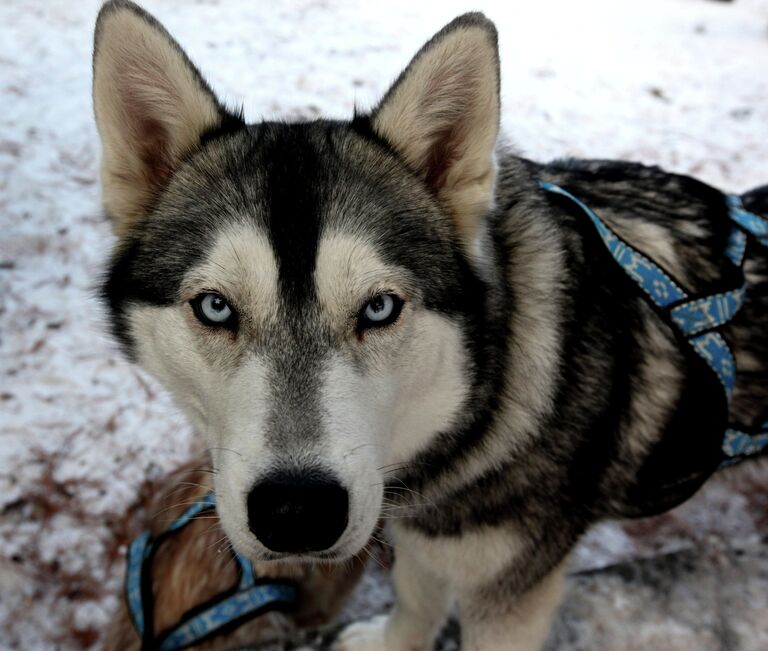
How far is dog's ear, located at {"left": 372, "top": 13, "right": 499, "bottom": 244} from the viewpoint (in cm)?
154

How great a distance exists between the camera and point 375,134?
1.74 m

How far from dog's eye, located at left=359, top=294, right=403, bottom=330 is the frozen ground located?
0.90 meters

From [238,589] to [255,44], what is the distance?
204 inches

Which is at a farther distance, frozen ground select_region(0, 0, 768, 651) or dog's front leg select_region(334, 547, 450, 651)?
frozen ground select_region(0, 0, 768, 651)

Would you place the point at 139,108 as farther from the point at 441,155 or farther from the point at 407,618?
the point at 407,618

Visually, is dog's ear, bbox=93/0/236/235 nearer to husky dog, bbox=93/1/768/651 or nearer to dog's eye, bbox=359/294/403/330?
husky dog, bbox=93/1/768/651

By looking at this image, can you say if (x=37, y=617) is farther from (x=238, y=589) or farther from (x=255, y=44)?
(x=255, y=44)

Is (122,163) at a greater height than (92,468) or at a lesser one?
greater

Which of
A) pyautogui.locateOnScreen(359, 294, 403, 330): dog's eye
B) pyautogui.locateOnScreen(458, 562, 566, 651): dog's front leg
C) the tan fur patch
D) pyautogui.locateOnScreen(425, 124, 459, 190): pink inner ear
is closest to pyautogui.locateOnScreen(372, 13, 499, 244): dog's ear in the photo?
pyautogui.locateOnScreen(425, 124, 459, 190): pink inner ear

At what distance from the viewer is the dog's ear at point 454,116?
5.04 feet

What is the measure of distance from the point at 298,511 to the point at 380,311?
0.51 meters

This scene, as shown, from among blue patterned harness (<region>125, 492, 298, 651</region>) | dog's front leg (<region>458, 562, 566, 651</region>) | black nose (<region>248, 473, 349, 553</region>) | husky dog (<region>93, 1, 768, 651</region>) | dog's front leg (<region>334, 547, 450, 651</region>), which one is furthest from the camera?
blue patterned harness (<region>125, 492, 298, 651</region>)

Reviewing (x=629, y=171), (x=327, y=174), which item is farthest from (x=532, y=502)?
(x=629, y=171)

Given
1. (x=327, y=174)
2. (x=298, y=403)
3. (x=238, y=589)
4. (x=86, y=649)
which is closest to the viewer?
(x=298, y=403)
